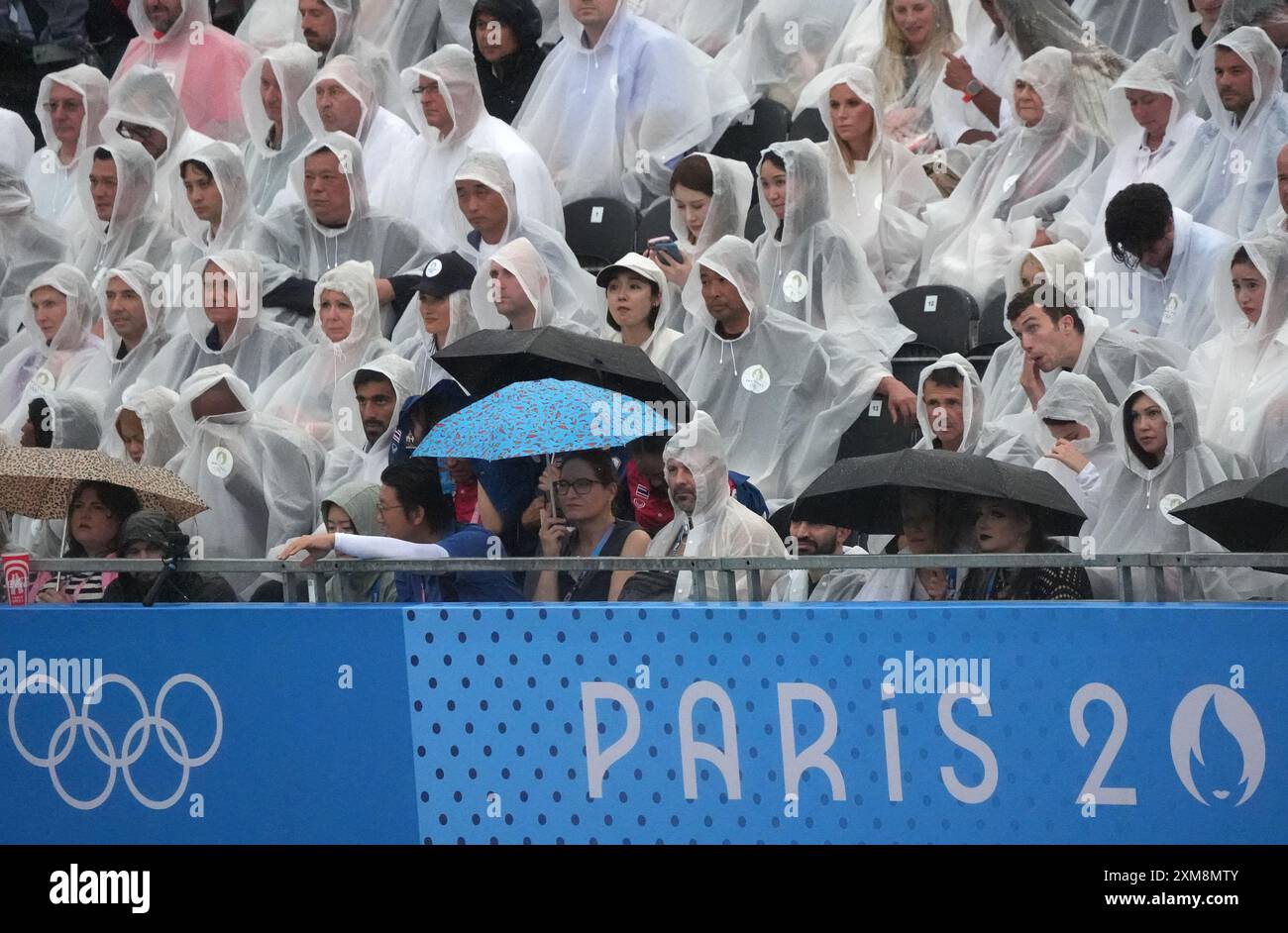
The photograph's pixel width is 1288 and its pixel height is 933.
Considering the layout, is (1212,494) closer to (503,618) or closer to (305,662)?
(503,618)

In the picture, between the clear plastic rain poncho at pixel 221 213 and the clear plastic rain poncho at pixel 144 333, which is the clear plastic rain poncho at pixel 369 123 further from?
the clear plastic rain poncho at pixel 144 333

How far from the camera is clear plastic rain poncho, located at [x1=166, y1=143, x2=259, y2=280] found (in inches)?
350

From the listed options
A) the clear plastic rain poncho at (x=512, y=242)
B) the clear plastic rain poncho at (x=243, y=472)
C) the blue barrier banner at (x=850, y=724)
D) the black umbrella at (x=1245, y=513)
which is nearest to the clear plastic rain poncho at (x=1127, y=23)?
the clear plastic rain poncho at (x=512, y=242)

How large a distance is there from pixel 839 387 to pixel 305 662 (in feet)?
9.50

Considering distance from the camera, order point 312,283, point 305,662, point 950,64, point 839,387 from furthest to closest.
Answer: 1. point 312,283
2. point 950,64
3. point 839,387
4. point 305,662

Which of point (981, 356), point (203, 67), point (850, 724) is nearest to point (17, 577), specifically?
point (850, 724)

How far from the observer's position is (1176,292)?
A: 693 centimetres

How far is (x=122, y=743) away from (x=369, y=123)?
4.65 m

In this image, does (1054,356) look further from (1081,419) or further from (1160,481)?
(1160,481)

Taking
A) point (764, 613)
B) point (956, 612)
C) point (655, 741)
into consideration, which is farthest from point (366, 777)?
point (956, 612)

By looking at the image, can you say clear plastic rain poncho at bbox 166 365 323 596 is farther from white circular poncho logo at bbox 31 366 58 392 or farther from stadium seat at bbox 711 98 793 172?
stadium seat at bbox 711 98 793 172
